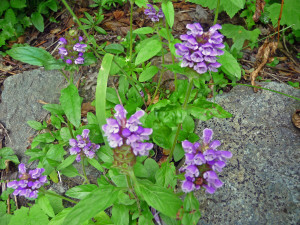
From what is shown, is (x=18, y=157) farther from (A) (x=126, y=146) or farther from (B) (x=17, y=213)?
(A) (x=126, y=146)

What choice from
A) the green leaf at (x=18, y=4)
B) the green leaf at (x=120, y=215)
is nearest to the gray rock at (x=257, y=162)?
the green leaf at (x=120, y=215)

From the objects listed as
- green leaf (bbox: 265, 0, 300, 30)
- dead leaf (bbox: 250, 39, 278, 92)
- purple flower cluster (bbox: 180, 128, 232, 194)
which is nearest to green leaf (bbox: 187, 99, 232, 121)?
purple flower cluster (bbox: 180, 128, 232, 194)

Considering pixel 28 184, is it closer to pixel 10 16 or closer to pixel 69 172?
pixel 69 172

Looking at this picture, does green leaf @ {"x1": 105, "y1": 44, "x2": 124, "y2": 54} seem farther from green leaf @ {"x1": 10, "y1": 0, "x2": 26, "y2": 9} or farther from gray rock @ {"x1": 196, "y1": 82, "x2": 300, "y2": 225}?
green leaf @ {"x1": 10, "y1": 0, "x2": 26, "y2": 9}

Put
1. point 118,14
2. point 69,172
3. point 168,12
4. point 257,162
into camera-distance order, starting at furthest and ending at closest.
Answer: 1. point 118,14
2. point 69,172
3. point 257,162
4. point 168,12

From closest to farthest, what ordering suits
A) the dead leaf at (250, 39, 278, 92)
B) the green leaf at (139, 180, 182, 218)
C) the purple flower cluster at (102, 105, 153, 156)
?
the purple flower cluster at (102, 105, 153, 156)
the green leaf at (139, 180, 182, 218)
the dead leaf at (250, 39, 278, 92)

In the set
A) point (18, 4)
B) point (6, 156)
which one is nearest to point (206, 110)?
point (6, 156)
